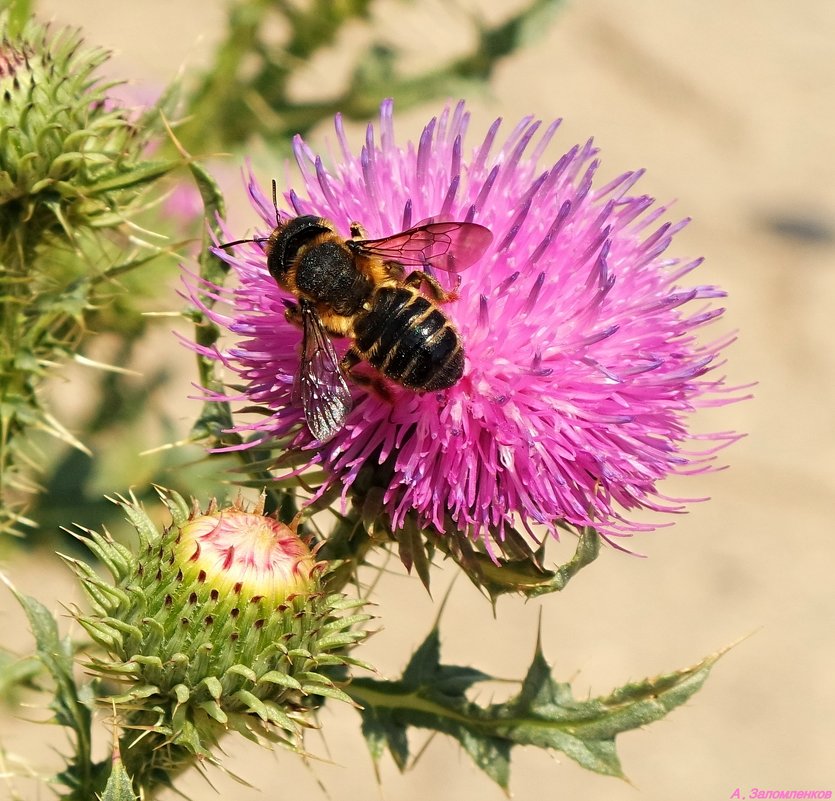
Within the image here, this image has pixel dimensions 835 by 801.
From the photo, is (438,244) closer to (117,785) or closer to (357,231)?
(357,231)

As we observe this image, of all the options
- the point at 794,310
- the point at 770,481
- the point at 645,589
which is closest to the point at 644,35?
the point at 794,310

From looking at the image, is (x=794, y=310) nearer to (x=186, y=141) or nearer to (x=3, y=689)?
(x=186, y=141)

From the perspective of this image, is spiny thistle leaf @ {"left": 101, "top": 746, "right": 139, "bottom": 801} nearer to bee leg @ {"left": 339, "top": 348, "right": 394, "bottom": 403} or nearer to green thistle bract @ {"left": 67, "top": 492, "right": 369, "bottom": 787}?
green thistle bract @ {"left": 67, "top": 492, "right": 369, "bottom": 787}

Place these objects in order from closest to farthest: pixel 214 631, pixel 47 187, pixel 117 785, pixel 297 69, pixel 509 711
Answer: pixel 117 785
pixel 214 631
pixel 509 711
pixel 47 187
pixel 297 69

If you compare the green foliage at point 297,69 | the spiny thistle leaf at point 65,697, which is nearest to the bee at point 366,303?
the spiny thistle leaf at point 65,697

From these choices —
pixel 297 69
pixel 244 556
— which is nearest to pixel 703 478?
pixel 297 69
